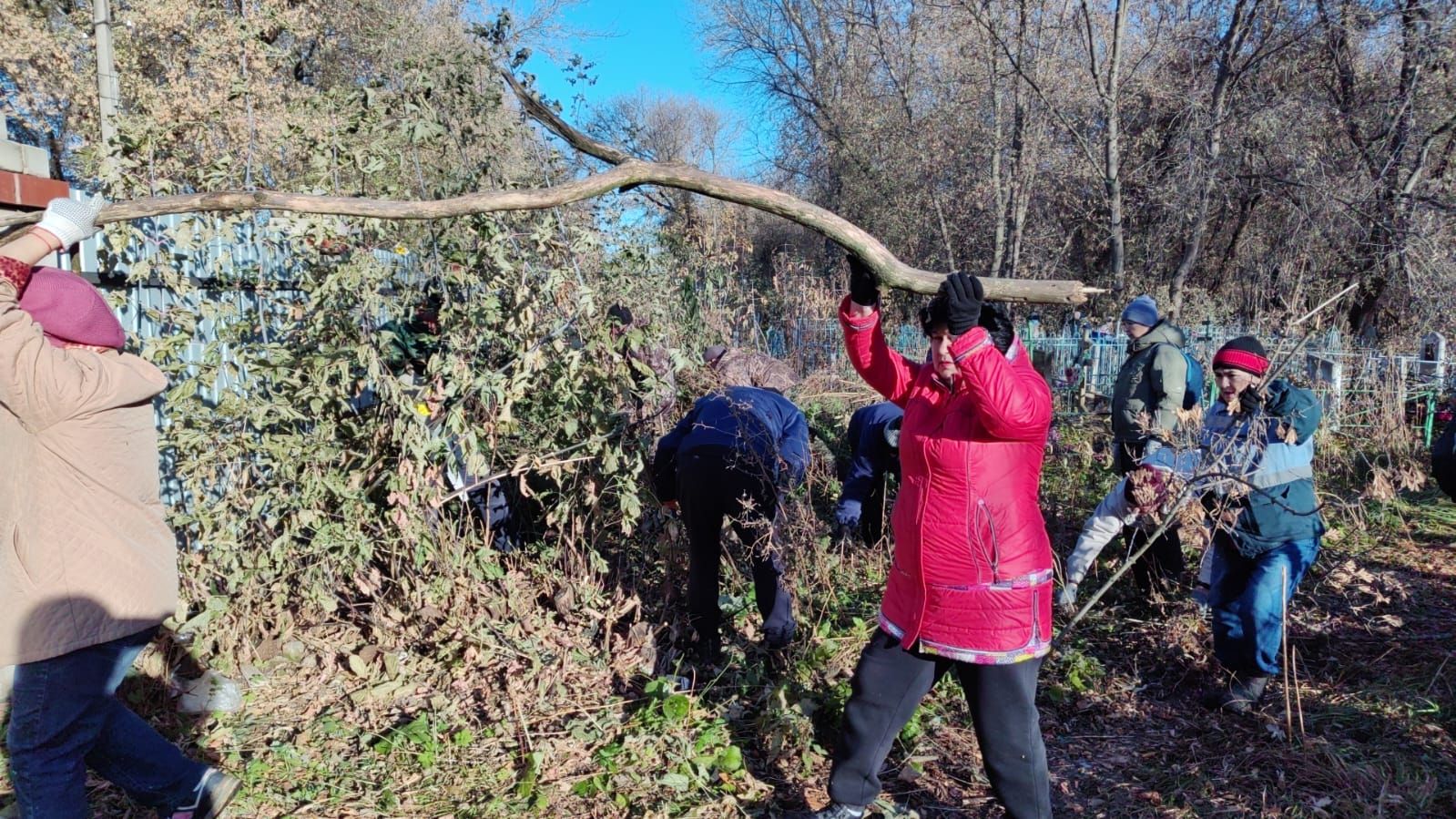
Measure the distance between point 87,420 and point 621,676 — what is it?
2.17m

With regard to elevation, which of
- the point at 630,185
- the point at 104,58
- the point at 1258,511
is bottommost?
the point at 1258,511

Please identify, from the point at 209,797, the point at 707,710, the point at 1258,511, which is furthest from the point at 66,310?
the point at 1258,511

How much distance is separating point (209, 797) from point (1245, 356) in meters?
→ 4.09

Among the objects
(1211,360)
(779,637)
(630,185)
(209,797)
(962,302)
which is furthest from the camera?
(1211,360)

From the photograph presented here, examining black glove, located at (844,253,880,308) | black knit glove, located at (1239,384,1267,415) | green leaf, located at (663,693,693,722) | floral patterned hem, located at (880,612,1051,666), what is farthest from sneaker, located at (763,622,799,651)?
black knit glove, located at (1239,384,1267,415)

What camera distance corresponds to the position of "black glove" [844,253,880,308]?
104 inches

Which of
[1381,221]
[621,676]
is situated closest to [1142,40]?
[1381,221]

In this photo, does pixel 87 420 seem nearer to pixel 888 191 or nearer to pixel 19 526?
pixel 19 526

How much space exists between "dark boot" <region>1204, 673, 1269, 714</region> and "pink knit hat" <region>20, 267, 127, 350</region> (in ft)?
13.7

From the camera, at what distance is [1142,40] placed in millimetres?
14727

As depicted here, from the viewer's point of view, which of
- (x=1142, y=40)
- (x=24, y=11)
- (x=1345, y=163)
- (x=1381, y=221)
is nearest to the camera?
(x=1381, y=221)

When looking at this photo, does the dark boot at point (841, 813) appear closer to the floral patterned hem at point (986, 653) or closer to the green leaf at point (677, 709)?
the floral patterned hem at point (986, 653)

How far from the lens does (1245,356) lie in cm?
360

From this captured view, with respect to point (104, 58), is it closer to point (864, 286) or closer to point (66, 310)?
point (66, 310)
